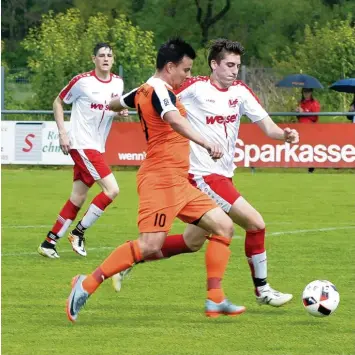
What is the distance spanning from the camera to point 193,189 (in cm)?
886

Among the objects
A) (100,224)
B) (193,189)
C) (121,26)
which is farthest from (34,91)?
(193,189)

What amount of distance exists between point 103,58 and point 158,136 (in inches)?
173

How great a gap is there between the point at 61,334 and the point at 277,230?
280 inches

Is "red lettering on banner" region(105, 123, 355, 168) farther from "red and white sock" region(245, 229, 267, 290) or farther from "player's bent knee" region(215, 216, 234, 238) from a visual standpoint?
"player's bent knee" region(215, 216, 234, 238)

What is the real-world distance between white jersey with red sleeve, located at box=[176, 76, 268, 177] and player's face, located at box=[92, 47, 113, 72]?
3.11m

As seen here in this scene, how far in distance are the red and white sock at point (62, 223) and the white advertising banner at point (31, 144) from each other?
12370mm

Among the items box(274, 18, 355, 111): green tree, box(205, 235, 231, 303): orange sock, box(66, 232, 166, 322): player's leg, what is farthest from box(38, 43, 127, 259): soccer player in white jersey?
box(274, 18, 355, 111): green tree

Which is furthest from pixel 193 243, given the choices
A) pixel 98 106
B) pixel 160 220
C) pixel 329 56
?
A: pixel 329 56

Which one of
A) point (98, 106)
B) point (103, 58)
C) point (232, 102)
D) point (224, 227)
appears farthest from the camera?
point (98, 106)

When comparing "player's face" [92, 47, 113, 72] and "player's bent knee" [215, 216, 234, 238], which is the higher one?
"player's face" [92, 47, 113, 72]

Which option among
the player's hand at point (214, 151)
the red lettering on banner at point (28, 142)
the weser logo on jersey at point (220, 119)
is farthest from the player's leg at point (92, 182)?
the red lettering on banner at point (28, 142)

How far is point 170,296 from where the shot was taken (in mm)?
9719

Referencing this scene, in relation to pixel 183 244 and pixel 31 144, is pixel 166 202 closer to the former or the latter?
pixel 183 244

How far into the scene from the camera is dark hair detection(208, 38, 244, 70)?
943cm
